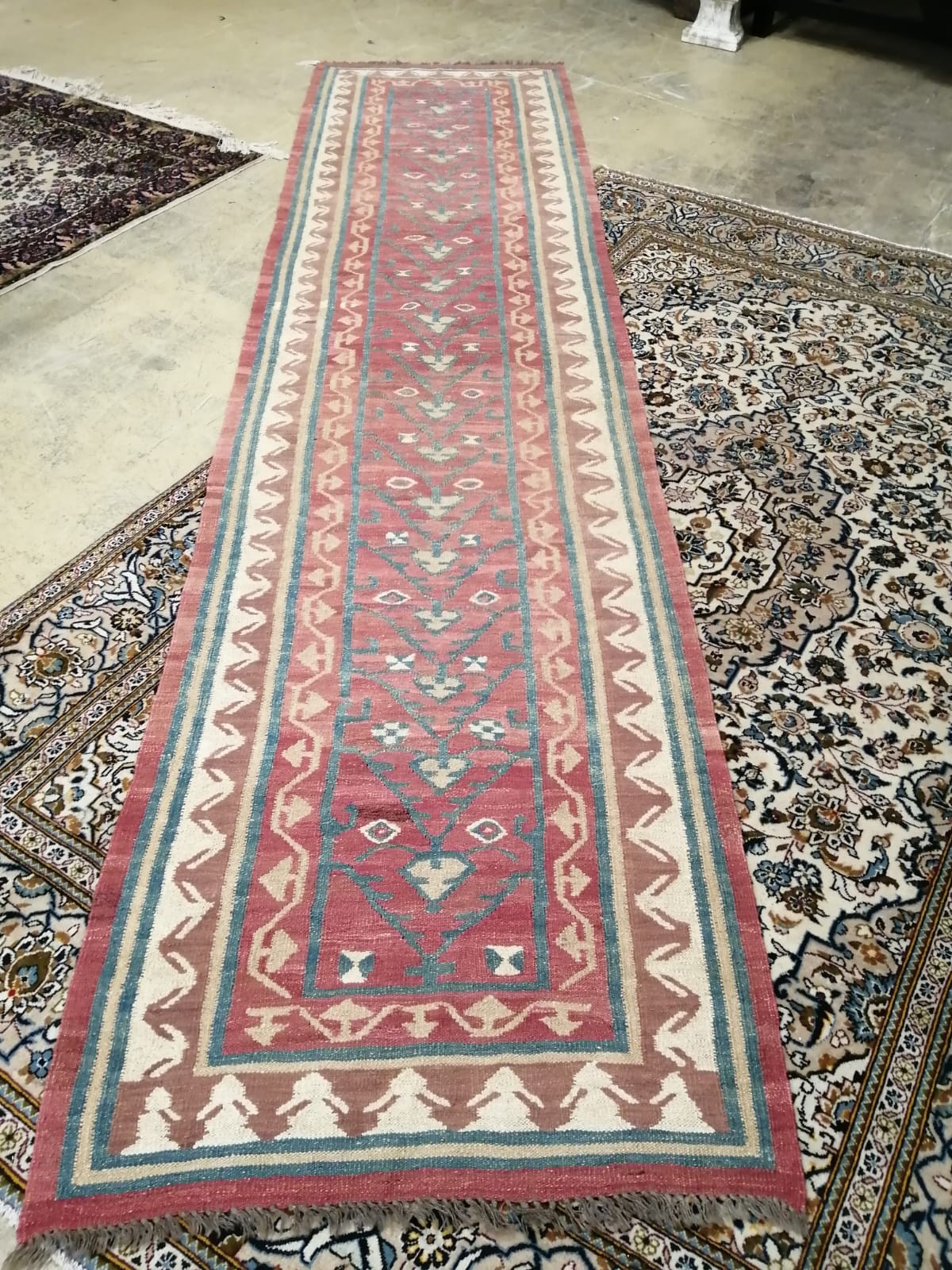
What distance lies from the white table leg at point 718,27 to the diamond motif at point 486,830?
140 inches

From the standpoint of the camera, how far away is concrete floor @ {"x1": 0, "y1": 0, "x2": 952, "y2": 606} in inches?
88.0

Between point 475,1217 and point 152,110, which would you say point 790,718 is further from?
point 152,110

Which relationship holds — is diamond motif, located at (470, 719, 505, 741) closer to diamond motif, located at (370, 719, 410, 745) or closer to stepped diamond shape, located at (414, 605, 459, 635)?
diamond motif, located at (370, 719, 410, 745)

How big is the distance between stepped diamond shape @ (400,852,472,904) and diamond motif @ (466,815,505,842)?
0.14 ft

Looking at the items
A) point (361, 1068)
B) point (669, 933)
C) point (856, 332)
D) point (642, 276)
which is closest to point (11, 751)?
point (361, 1068)

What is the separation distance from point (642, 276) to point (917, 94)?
1.72 metres

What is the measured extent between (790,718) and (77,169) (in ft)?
9.09

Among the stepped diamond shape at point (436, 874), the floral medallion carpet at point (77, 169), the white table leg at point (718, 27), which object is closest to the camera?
the stepped diamond shape at point (436, 874)

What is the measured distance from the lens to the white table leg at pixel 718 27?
3877 millimetres

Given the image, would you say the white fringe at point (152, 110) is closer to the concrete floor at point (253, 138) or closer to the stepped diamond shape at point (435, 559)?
the concrete floor at point (253, 138)

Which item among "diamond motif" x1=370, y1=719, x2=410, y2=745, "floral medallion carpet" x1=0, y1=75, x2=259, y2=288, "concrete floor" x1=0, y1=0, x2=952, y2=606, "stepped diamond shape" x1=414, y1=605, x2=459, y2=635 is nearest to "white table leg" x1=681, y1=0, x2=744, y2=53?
"concrete floor" x1=0, y1=0, x2=952, y2=606

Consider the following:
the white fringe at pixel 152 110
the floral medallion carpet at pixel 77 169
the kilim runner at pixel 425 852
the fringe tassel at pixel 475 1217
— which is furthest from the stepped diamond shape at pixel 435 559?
the white fringe at pixel 152 110

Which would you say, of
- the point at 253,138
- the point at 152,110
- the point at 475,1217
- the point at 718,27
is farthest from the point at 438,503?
the point at 718,27

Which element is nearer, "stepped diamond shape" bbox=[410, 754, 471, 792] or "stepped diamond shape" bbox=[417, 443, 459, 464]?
"stepped diamond shape" bbox=[410, 754, 471, 792]
